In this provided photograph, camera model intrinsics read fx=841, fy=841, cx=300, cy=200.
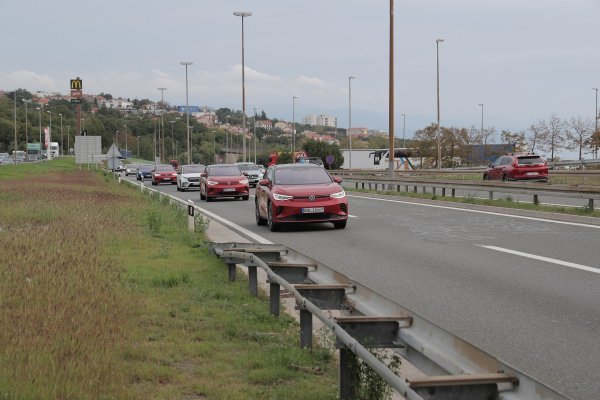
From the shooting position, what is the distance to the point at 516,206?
2394 centimetres

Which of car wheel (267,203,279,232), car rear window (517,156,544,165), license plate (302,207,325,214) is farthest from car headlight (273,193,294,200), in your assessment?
car rear window (517,156,544,165)

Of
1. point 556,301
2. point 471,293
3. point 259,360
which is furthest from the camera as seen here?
point 471,293

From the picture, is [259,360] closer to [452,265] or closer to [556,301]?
[556,301]

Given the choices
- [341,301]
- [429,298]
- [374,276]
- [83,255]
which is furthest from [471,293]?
[83,255]

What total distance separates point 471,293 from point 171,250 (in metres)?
6.14

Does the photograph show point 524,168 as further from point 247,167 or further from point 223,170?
point 247,167

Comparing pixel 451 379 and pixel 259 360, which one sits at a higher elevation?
pixel 451 379

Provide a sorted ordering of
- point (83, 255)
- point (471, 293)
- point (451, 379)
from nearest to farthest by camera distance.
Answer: point (451, 379) → point (471, 293) → point (83, 255)

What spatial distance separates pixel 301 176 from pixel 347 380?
1511 centimetres

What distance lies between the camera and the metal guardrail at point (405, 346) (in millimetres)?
4156

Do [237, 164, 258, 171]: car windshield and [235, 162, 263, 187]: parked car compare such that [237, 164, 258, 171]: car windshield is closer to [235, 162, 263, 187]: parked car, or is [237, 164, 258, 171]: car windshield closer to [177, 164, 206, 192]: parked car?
[235, 162, 263, 187]: parked car

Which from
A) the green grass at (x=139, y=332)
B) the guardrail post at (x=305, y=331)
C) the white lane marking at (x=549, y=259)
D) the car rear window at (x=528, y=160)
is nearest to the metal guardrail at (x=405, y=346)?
the guardrail post at (x=305, y=331)

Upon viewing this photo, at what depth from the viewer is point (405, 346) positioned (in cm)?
552

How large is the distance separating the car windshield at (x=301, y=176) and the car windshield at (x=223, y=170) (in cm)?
1389
